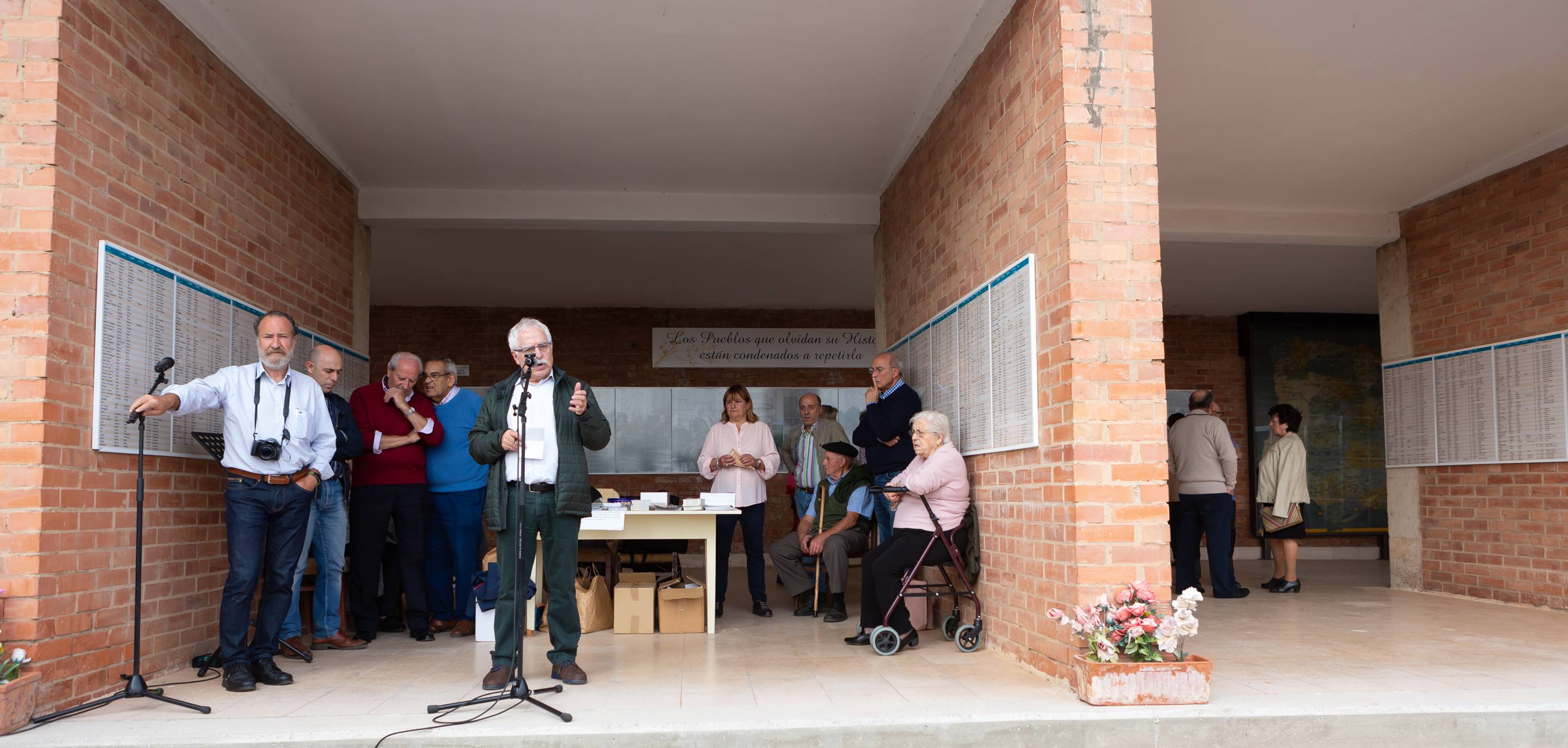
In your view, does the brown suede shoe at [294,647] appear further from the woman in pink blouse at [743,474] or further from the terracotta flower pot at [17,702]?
the woman in pink blouse at [743,474]

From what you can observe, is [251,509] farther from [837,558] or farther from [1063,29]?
[1063,29]

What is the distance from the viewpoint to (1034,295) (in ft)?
16.0

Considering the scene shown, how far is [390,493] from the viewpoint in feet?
20.6

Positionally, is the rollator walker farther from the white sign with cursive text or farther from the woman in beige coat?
the white sign with cursive text

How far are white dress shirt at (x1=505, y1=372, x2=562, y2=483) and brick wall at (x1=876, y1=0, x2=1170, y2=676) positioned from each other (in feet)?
7.37

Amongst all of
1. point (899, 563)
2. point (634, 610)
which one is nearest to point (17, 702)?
point (634, 610)

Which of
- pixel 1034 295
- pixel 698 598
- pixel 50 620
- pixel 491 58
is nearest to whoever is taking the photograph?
pixel 50 620

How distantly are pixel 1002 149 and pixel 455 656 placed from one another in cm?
399

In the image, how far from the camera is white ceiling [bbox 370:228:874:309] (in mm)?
9875

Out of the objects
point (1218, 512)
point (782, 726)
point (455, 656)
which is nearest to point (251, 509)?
point (455, 656)

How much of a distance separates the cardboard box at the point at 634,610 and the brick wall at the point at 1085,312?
2392 millimetres

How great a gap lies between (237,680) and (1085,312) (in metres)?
4.06

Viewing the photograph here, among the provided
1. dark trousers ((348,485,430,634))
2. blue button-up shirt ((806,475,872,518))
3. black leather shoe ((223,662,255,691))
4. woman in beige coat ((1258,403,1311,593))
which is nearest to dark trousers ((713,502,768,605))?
blue button-up shirt ((806,475,872,518))

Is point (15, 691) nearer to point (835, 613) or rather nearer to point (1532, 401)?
point (835, 613)
